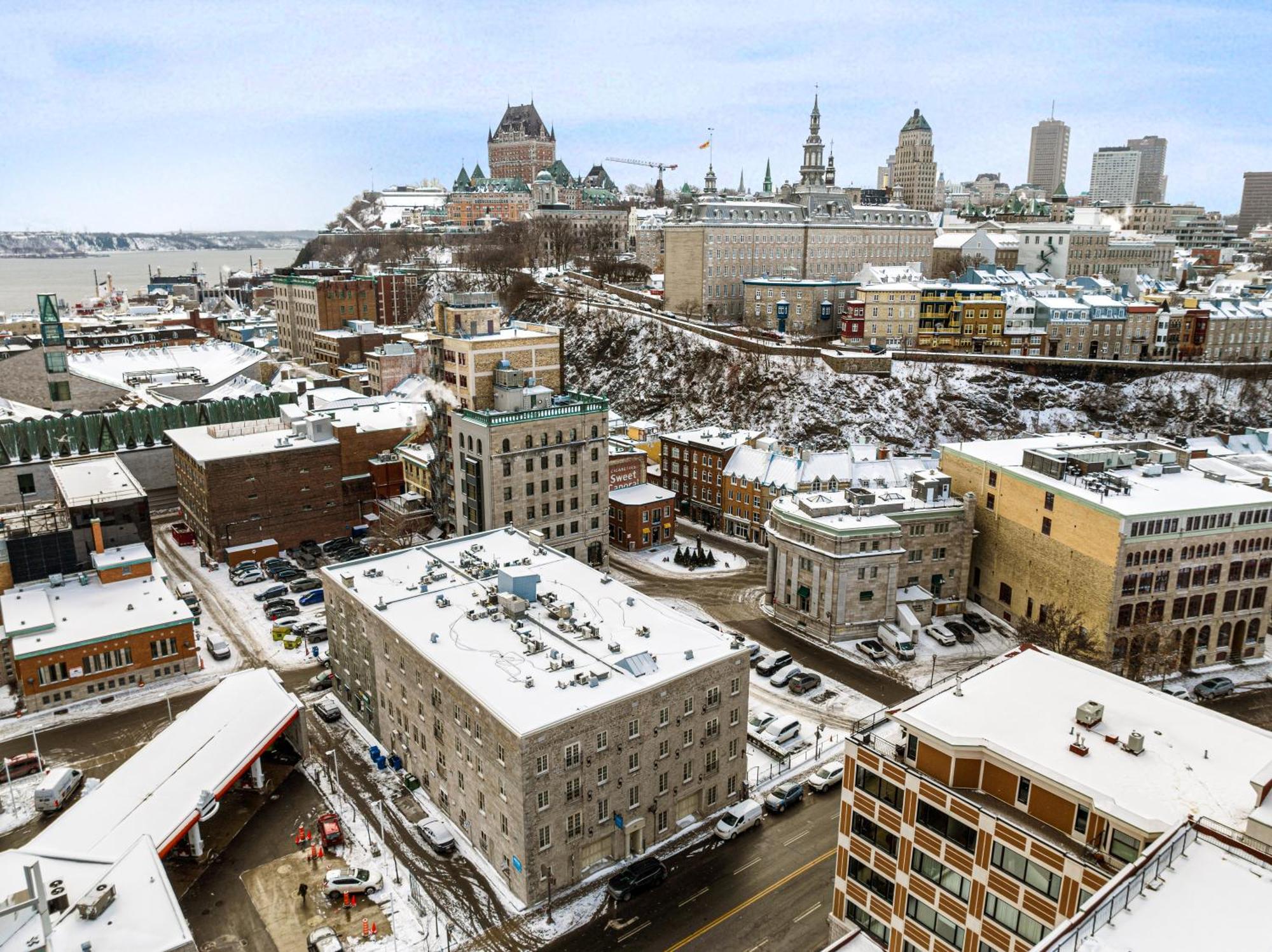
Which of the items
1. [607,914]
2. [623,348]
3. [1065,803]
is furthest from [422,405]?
Result: [1065,803]

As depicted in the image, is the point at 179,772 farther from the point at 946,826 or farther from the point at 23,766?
the point at 946,826

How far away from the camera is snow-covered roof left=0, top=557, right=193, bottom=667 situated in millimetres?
53281

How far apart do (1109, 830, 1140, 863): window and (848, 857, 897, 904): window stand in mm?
7936

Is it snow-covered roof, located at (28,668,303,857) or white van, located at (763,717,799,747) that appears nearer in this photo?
snow-covered roof, located at (28,668,303,857)

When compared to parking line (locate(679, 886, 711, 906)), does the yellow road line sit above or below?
below

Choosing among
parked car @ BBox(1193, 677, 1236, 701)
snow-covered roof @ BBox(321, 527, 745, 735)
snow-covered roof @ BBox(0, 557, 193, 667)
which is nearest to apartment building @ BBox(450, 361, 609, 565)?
snow-covered roof @ BBox(321, 527, 745, 735)

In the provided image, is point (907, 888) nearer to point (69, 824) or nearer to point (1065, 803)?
point (1065, 803)

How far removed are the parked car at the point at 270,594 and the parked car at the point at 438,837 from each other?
32881 mm

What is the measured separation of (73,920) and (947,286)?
12026 cm

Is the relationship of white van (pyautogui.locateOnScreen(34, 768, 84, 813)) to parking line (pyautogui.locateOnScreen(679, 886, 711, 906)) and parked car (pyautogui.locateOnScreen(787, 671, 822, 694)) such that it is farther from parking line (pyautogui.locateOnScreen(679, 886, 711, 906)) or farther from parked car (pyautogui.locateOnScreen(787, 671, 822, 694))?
parked car (pyautogui.locateOnScreen(787, 671, 822, 694))

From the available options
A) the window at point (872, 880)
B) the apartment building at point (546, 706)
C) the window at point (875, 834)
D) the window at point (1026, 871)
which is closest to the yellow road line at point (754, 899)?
the apartment building at point (546, 706)

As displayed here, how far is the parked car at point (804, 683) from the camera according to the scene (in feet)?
183

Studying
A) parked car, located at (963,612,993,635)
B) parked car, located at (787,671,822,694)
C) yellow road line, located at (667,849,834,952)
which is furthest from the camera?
parked car, located at (963,612,993,635)

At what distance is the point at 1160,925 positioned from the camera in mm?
19188
